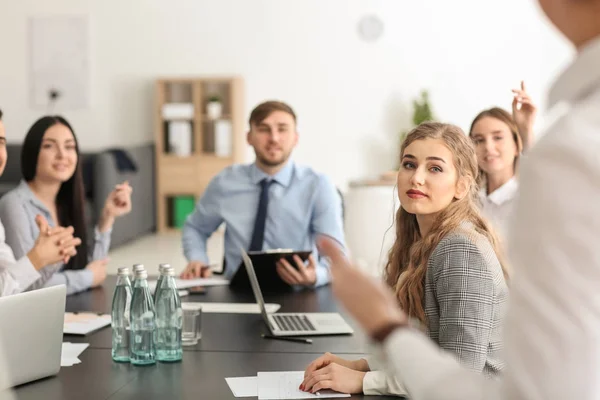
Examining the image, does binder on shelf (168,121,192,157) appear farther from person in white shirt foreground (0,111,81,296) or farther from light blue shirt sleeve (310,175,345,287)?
person in white shirt foreground (0,111,81,296)

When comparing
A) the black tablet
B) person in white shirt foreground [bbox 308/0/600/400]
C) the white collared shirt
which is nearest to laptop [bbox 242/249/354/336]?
the black tablet

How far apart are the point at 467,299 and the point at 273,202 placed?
208cm

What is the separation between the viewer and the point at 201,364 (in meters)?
2.17

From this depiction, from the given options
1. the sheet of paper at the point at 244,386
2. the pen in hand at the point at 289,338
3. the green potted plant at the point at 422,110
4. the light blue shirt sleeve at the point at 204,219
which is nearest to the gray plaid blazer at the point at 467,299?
the sheet of paper at the point at 244,386

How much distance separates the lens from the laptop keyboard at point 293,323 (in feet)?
8.38

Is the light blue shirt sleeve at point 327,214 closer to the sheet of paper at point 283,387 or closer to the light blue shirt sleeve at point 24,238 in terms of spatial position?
the light blue shirt sleeve at point 24,238

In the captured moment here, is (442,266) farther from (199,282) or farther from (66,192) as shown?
(66,192)

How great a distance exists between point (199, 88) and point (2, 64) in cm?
224

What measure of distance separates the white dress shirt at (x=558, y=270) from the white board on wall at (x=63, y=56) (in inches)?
339

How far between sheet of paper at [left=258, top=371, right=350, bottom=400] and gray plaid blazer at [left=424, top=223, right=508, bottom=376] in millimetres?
279

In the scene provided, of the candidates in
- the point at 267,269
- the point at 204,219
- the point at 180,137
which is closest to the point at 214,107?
the point at 180,137

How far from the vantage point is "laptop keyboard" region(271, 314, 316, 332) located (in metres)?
2.55

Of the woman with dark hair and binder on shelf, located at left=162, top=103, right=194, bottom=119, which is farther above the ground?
binder on shelf, located at left=162, top=103, right=194, bottom=119

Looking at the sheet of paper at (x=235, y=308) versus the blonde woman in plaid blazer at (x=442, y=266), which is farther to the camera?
the sheet of paper at (x=235, y=308)
